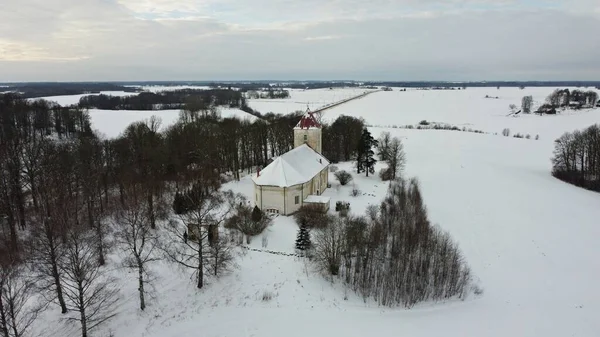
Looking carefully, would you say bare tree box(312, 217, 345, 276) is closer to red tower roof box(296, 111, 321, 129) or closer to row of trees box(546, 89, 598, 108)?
red tower roof box(296, 111, 321, 129)

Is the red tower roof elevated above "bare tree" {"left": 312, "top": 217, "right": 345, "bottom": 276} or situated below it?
above

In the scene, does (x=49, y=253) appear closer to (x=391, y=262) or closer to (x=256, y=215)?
(x=256, y=215)

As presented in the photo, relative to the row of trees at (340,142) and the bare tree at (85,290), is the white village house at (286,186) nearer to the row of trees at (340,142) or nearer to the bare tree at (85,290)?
the bare tree at (85,290)

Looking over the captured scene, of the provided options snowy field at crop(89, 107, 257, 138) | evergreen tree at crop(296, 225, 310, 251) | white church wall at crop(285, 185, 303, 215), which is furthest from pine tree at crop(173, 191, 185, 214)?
snowy field at crop(89, 107, 257, 138)

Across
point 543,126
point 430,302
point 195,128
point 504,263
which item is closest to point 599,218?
point 504,263

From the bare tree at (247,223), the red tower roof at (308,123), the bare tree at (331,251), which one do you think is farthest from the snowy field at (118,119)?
the bare tree at (331,251)

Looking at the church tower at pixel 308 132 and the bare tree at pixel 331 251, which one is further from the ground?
the church tower at pixel 308 132
